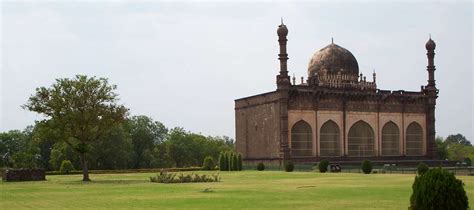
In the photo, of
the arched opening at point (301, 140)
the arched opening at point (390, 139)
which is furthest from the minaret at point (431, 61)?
the arched opening at point (301, 140)

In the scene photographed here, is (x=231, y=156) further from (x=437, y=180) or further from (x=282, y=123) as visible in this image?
(x=437, y=180)

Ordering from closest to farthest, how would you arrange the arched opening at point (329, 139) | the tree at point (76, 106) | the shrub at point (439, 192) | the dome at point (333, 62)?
the shrub at point (439, 192), the tree at point (76, 106), the arched opening at point (329, 139), the dome at point (333, 62)

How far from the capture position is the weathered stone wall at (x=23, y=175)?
35.6 meters

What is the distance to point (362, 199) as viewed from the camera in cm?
1777

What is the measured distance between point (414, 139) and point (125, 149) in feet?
92.5

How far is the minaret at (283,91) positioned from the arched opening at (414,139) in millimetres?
14047

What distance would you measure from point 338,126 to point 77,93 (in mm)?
28634

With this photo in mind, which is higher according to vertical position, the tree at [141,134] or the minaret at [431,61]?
the minaret at [431,61]

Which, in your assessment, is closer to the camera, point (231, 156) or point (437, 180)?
point (437, 180)

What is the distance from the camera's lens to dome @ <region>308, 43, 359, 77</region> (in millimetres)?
60747

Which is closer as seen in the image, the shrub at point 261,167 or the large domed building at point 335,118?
the shrub at point 261,167

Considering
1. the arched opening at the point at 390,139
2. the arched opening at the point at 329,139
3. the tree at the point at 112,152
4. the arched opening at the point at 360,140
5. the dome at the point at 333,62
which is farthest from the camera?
the tree at the point at 112,152

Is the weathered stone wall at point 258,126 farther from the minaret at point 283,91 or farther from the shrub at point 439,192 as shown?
the shrub at point 439,192

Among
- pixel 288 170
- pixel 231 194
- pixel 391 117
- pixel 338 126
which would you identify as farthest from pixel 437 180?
pixel 391 117
